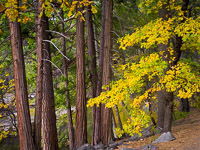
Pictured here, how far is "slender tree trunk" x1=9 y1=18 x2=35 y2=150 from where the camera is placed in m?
5.98

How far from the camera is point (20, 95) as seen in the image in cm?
604

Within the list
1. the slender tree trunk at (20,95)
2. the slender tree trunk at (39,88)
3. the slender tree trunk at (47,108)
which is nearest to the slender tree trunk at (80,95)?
the slender tree trunk at (47,108)

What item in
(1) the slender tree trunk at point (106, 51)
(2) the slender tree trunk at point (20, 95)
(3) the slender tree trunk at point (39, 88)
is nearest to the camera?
(2) the slender tree trunk at point (20, 95)

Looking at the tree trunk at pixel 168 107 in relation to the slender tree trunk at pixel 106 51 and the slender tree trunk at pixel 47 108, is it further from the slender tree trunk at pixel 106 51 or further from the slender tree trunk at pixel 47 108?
the slender tree trunk at pixel 47 108

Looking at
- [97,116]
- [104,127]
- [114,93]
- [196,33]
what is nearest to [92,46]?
[97,116]

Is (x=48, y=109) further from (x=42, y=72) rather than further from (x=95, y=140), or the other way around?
(x=95, y=140)

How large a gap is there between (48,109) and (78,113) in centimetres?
126

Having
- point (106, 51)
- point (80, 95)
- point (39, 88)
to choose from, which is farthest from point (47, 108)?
point (106, 51)

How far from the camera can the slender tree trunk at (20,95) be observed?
5.98 m

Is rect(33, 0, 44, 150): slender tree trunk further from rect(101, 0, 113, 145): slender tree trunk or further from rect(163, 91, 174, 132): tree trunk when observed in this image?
rect(163, 91, 174, 132): tree trunk

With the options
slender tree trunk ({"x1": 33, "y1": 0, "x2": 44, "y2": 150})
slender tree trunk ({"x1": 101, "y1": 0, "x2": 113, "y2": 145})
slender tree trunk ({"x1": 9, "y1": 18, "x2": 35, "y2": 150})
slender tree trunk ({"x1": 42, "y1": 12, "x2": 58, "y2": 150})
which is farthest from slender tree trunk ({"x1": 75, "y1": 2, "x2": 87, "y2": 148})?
slender tree trunk ({"x1": 9, "y1": 18, "x2": 35, "y2": 150})

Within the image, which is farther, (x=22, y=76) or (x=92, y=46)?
(x=92, y=46)

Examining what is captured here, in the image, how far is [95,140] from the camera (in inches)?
341

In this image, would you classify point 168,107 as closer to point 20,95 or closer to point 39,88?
point 39,88
